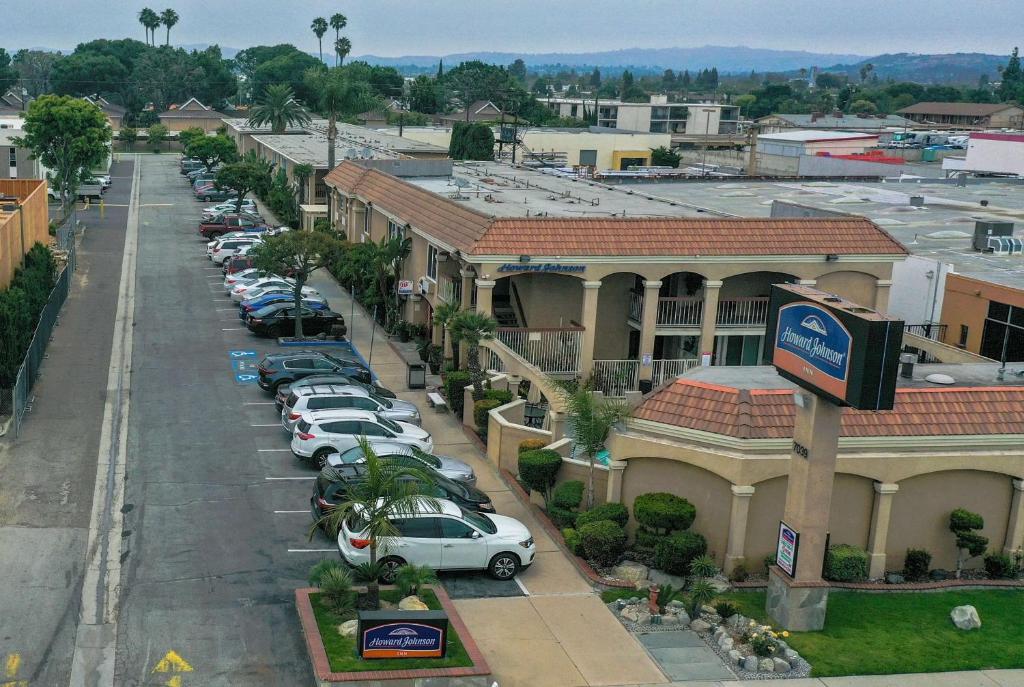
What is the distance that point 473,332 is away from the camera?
3644 centimetres

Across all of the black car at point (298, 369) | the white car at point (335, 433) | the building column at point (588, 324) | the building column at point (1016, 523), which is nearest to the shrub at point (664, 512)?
the building column at point (1016, 523)

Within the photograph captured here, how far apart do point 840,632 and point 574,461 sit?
26.3 ft

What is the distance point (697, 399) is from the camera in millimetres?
26797

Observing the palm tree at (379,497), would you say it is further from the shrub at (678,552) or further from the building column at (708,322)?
the building column at (708,322)

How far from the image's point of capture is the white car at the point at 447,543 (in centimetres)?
2452

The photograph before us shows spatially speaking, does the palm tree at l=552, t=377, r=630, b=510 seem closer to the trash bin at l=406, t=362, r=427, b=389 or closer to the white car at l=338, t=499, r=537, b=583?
the white car at l=338, t=499, r=537, b=583

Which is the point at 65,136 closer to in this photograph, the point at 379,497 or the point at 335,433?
the point at 335,433

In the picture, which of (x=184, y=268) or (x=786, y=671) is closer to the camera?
(x=786, y=671)

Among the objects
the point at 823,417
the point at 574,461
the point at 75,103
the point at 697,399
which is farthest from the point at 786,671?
the point at 75,103

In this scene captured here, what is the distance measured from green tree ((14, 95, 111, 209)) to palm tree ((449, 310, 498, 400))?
165 feet

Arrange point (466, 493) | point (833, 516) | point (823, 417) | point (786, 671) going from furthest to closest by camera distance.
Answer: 1. point (466, 493)
2. point (833, 516)
3. point (823, 417)
4. point (786, 671)

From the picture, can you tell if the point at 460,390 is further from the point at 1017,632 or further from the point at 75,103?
the point at 75,103

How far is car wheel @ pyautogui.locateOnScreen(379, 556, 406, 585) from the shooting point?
24.6 meters

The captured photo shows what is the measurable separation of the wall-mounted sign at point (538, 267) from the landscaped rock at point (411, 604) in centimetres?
1777
